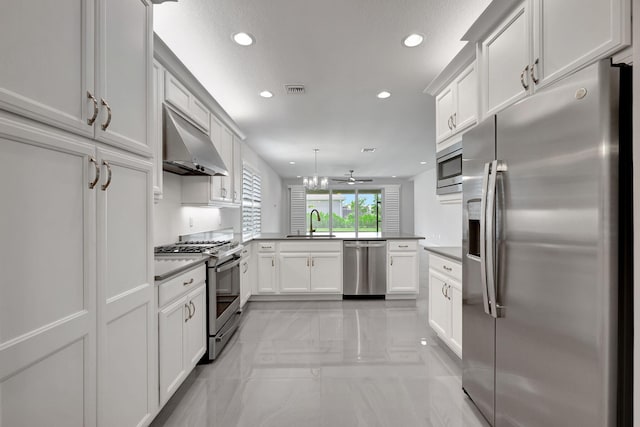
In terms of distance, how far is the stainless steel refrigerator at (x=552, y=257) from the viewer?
3.51 ft

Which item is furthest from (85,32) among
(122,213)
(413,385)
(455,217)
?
(455,217)

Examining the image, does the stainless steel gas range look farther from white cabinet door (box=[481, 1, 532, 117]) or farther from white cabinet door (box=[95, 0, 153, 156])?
white cabinet door (box=[481, 1, 532, 117])

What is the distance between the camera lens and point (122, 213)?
4.59ft

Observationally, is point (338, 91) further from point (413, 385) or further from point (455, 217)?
point (455, 217)

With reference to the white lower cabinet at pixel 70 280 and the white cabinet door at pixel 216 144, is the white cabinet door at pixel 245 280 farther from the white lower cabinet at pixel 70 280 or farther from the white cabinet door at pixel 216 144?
the white lower cabinet at pixel 70 280

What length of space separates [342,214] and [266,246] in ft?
22.8

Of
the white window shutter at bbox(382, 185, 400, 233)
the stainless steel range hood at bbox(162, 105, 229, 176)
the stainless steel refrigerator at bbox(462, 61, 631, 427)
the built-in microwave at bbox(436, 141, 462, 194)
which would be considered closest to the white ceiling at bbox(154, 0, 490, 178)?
the stainless steel range hood at bbox(162, 105, 229, 176)

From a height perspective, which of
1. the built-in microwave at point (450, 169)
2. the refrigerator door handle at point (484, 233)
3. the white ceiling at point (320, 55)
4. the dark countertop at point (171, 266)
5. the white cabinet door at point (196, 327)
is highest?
the white ceiling at point (320, 55)

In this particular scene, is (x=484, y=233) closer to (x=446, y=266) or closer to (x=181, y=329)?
(x=446, y=266)

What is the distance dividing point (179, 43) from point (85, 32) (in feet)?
4.85

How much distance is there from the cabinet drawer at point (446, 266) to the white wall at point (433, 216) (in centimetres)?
503

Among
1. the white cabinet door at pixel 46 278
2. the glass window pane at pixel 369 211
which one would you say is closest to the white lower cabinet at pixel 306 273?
the white cabinet door at pixel 46 278

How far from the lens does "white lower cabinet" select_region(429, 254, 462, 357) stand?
247 cm

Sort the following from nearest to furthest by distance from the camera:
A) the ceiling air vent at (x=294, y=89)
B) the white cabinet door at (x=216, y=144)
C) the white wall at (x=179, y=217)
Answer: the white wall at (x=179, y=217) < the ceiling air vent at (x=294, y=89) < the white cabinet door at (x=216, y=144)
